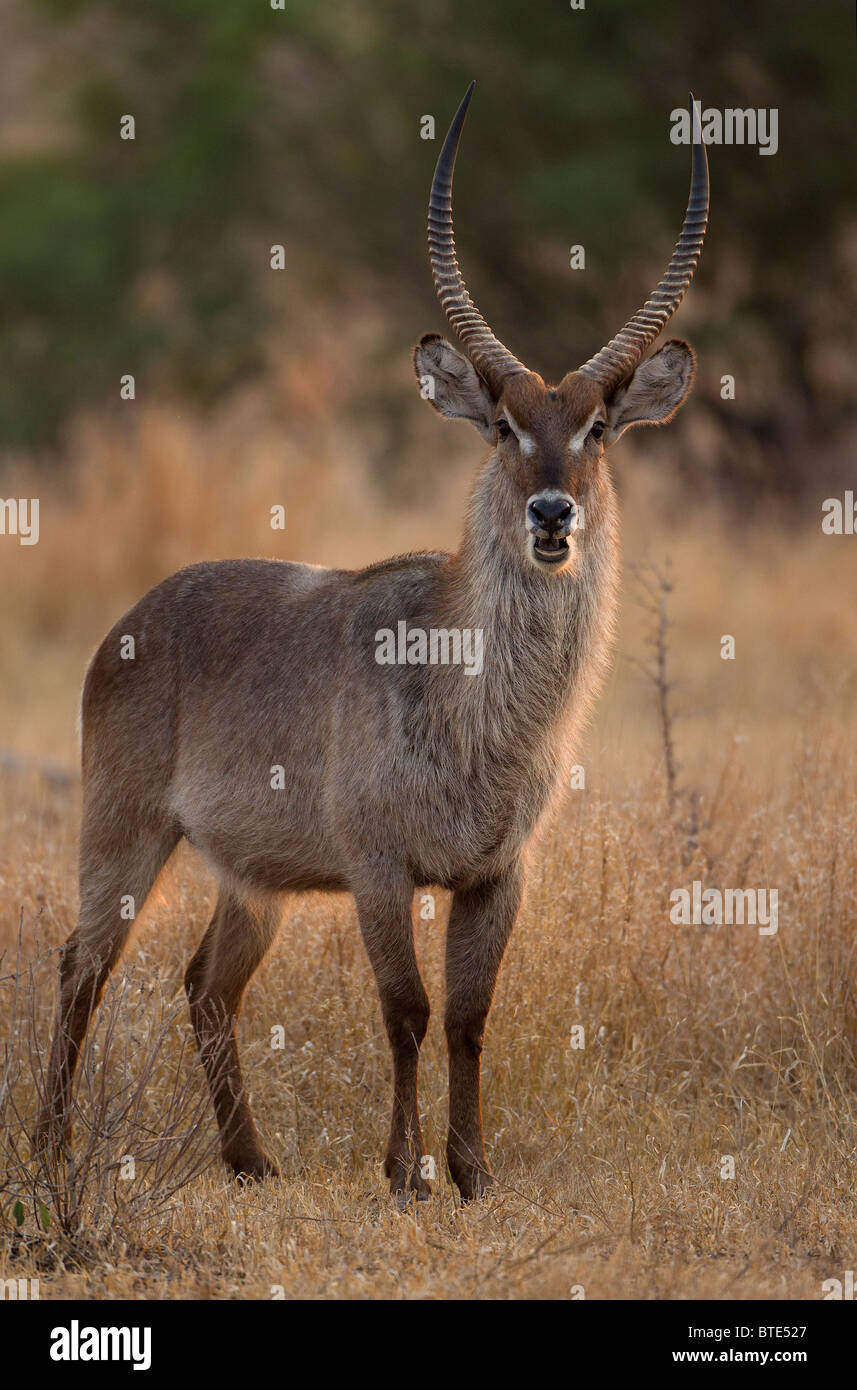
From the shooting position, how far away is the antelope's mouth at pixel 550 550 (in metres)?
4.10

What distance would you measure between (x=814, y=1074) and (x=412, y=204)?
1069cm

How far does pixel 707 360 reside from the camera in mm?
13391

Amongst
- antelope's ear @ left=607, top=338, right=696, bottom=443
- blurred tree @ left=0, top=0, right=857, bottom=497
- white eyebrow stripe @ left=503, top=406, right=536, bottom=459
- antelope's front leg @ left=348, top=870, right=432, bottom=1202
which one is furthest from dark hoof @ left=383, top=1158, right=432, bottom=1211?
blurred tree @ left=0, top=0, right=857, bottom=497

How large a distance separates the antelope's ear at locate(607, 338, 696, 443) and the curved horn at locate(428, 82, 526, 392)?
0.90 feet

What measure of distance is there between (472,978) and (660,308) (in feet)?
5.75

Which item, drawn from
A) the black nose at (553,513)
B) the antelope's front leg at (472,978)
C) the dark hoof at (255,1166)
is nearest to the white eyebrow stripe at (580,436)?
the black nose at (553,513)

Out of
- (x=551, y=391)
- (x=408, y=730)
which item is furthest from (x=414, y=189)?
(x=408, y=730)

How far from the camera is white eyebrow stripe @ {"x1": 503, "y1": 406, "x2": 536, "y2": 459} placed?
4.23 metres

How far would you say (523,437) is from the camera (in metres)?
4.26

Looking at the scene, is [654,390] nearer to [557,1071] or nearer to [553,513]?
[553,513]

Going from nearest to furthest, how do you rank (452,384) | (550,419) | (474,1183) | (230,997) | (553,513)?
1. (553,513)
2. (550,419)
3. (474,1183)
4. (452,384)
5. (230,997)

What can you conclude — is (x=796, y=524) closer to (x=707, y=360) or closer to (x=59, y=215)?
(x=707, y=360)

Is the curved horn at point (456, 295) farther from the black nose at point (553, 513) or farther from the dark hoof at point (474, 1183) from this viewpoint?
the dark hoof at point (474, 1183)

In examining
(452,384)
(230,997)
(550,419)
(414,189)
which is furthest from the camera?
(414,189)
